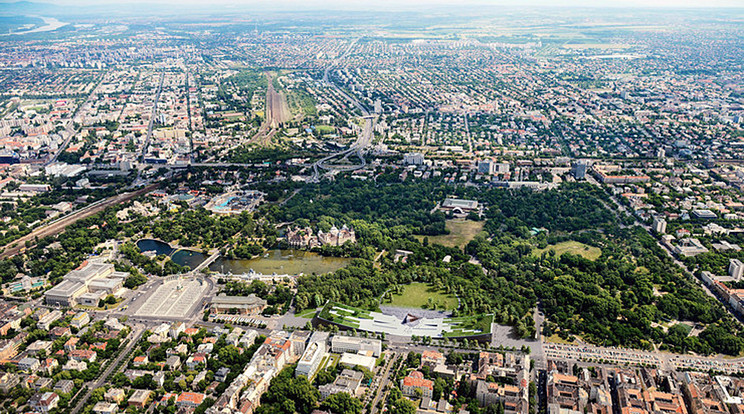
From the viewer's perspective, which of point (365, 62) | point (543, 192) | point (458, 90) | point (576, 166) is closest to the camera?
point (543, 192)

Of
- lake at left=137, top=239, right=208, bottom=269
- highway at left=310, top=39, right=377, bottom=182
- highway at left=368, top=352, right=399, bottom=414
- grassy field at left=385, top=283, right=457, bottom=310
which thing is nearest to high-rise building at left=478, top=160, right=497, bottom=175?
highway at left=310, top=39, right=377, bottom=182

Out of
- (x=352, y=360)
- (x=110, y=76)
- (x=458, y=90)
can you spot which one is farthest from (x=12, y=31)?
(x=352, y=360)

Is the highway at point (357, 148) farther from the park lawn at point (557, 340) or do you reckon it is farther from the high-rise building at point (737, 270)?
the high-rise building at point (737, 270)

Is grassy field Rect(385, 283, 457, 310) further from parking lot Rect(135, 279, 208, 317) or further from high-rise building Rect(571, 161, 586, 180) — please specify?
high-rise building Rect(571, 161, 586, 180)

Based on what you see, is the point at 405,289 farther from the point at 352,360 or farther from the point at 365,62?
the point at 365,62

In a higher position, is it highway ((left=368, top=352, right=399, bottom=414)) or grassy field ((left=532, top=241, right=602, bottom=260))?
highway ((left=368, top=352, right=399, bottom=414))
